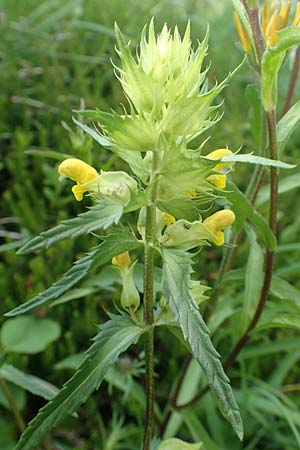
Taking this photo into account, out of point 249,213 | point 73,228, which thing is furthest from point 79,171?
point 249,213

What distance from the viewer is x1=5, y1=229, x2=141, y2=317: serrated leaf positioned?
661 mm

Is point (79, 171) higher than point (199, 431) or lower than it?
higher

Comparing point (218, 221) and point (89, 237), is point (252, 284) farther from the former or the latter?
point (89, 237)

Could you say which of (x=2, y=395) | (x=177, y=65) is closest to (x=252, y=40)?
(x=177, y=65)

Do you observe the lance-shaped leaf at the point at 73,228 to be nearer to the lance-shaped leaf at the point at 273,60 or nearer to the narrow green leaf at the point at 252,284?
the lance-shaped leaf at the point at 273,60

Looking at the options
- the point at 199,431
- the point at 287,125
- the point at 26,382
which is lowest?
the point at 199,431

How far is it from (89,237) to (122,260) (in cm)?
67

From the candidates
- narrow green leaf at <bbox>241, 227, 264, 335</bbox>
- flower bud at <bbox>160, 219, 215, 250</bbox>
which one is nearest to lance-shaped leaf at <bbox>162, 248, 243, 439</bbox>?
flower bud at <bbox>160, 219, 215, 250</bbox>

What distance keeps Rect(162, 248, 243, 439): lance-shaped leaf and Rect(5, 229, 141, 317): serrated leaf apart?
64mm

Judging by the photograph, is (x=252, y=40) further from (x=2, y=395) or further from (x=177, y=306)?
(x=2, y=395)

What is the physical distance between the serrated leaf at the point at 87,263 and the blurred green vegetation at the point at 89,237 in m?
0.27

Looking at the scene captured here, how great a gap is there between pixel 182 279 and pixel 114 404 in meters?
0.63

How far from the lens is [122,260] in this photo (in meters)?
0.78

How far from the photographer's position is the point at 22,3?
2191 mm
